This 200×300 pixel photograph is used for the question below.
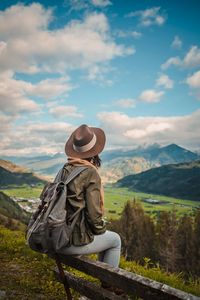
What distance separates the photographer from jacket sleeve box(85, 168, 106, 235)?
5121mm

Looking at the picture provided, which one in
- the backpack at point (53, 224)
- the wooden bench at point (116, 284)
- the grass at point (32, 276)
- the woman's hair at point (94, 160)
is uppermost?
the woman's hair at point (94, 160)

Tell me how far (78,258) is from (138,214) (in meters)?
69.2

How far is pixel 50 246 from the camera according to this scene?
4832 millimetres

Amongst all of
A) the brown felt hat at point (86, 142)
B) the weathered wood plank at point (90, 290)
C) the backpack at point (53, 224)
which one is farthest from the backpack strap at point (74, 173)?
the weathered wood plank at point (90, 290)

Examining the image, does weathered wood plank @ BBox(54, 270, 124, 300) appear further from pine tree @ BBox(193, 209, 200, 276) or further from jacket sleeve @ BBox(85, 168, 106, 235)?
pine tree @ BBox(193, 209, 200, 276)

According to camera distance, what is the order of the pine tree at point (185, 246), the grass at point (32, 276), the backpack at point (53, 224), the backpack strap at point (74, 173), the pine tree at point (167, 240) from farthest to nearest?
the pine tree at point (185, 246) < the pine tree at point (167, 240) < the grass at point (32, 276) < the backpack strap at point (74, 173) < the backpack at point (53, 224)

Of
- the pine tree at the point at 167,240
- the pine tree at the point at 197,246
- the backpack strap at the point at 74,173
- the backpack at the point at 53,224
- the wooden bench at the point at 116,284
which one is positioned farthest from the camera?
the pine tree at the point at 197,246

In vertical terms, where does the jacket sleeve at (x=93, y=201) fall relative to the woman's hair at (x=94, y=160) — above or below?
below

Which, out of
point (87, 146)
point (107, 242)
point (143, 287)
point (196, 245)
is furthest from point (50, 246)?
point (196, 245)

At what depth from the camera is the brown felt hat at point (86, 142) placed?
5789 millimetres

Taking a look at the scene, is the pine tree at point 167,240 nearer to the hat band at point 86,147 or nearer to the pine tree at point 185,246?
the pine tree at point 185,246

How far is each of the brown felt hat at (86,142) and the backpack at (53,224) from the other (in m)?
0.65

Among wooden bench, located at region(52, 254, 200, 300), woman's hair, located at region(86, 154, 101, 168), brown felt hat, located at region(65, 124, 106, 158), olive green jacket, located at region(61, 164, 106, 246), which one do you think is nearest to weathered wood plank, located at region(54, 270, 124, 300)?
wooden bench, located at region(52, 254, 200, 300)

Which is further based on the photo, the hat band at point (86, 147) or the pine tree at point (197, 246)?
the pine tree at point (197, 246)
